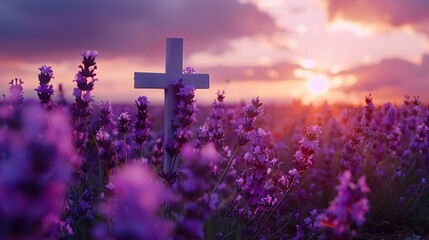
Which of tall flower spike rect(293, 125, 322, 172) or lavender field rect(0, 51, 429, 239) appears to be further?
tall flower spike rect(293, 125, 322, 172)

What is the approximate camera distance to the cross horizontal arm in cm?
535

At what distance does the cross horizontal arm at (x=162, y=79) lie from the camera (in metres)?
5.35

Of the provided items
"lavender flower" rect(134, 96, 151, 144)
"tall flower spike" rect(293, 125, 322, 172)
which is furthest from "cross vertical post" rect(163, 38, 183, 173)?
"tall flower spike" rect(293, 125, 322, 172)

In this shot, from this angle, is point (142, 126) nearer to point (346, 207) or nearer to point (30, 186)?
point (346, 207)

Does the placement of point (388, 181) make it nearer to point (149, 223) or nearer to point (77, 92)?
point (77, 92)

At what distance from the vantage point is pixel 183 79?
5477 millimetres

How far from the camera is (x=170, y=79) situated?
5445 millimetres

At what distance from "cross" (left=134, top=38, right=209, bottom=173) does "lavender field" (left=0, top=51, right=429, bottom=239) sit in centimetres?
10

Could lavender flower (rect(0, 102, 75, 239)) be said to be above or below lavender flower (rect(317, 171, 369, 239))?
above

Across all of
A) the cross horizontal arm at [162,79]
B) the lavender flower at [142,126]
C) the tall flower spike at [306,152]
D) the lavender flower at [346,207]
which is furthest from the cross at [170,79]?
the lavender flower at [346,207]

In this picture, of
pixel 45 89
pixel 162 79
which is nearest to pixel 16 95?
pixel 45 89

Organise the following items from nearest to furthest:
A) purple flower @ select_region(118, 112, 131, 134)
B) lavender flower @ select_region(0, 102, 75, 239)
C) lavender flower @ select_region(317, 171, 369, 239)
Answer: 1. lavender flower @ select_region(0, 102, 75, 239)
2. lavender flower @ select_region(317, 171, 369, 239)
3. purple flower @ select_region(118, 112, 131, 134)

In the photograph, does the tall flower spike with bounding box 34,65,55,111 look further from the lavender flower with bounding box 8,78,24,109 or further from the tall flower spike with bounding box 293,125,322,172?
the tall flower spike with bounding box 293,125,322,172

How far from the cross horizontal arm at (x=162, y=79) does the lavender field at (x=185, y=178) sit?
0.10 m
